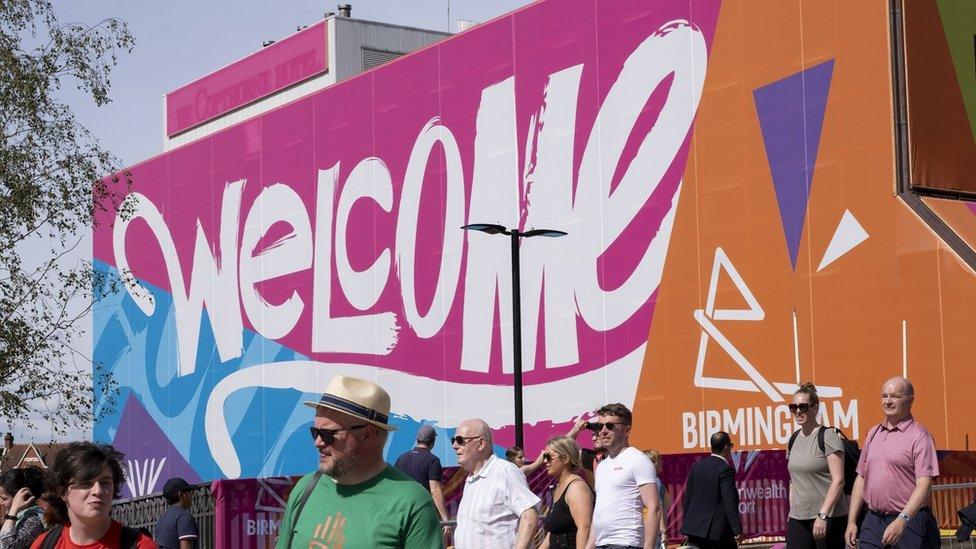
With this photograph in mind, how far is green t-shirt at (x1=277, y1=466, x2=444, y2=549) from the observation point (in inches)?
216

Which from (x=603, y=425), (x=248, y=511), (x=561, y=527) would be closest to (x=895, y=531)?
(x=603, y=425)

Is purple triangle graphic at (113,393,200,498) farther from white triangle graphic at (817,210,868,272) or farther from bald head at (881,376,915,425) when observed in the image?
bald head at (881,376,915,425)

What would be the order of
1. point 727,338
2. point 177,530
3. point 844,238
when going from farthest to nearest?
point 727,338
point 844,238
point 177,530

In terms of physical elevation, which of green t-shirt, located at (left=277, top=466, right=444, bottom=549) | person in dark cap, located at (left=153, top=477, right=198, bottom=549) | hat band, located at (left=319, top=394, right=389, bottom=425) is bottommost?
person in dark cap, located at (left=153, top=477, right=198, bottom=549)

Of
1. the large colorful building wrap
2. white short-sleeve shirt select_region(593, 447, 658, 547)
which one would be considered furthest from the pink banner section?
white short-sleeve shirt select_region(593, 447, 658, 547)

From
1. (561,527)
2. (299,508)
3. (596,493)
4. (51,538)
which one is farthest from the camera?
(596,493)

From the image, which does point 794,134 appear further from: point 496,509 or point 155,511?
point 496,509

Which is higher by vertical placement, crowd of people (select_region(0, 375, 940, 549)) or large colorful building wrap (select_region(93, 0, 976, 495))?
large colorful building wrap (select_region(93, 0, 976, 495))

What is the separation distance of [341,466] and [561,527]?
517 centimetres

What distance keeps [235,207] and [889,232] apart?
25377 millimetres

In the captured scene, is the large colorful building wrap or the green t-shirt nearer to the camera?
the green t-shirt

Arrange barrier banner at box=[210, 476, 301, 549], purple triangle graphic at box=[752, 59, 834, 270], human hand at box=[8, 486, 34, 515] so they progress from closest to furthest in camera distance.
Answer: human hand at box=[8, 486, 34, 515] → barrier banner at box=[210, 476, 301, 549] → purple triangle graphic at box=[752, 59, 834, 270]

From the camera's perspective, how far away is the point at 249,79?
170 ft

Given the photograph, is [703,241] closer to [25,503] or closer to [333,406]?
[25,503]
